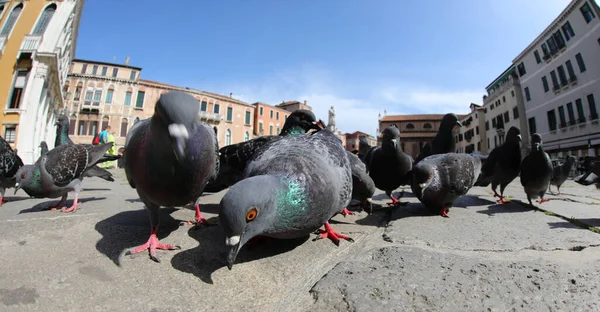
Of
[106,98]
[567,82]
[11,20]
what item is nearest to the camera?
[11,20]

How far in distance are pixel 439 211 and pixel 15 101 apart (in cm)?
2828

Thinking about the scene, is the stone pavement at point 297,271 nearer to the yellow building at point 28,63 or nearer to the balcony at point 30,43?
the yellow building at point 28,63

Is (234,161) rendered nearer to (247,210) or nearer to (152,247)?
(152,247)

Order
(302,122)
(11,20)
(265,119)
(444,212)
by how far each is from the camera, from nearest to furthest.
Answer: (444,212) → (302,122) → (11,20) → (265,119)

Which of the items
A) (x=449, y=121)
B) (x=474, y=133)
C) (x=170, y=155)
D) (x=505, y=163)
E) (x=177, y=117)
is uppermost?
(x=474, y=133)

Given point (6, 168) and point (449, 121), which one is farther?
point (449, 121)

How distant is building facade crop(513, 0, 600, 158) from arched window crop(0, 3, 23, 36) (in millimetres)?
49719

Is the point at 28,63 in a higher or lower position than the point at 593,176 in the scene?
higher

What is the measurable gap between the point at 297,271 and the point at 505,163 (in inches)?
233

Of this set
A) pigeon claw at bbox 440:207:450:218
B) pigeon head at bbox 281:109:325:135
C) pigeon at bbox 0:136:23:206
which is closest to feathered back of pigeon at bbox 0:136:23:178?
pigeon at bbox 0:136:23:206

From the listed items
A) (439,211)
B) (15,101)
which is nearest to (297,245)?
(439,211)

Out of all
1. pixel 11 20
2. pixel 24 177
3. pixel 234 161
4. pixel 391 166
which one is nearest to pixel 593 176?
pixel 391 166

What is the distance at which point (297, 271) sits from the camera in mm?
1882

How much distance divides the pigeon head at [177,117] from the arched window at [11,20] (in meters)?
30.4
